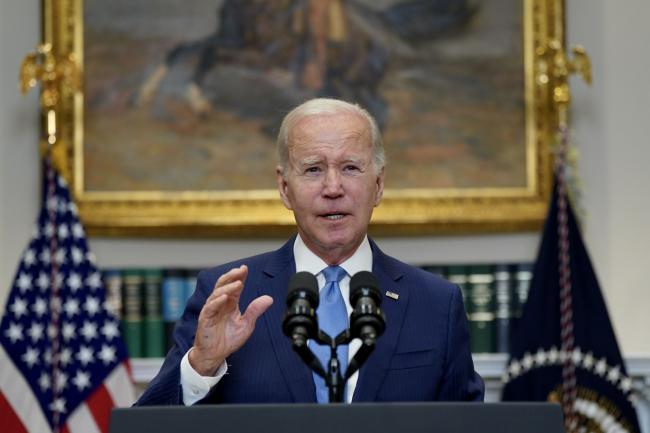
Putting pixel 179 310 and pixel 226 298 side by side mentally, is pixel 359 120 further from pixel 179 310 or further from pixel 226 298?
pixel 179 310

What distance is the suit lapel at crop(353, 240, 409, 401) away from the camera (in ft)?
10.2

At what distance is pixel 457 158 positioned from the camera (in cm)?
693

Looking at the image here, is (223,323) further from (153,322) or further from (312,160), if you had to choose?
(153,322)

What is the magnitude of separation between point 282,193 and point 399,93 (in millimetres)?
3611

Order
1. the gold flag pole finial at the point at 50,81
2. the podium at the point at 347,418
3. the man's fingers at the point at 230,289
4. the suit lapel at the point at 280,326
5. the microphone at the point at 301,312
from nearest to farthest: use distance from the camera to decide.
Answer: the podium at the point at 347,418
the microphone at the point at 301,312
the man's fingers at the point at 230,289
the suit lapel at the point at 280,326
the gold flag pole finial at the point at 50,81

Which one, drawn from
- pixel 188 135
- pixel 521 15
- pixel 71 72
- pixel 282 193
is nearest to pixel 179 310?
pixel 188 135

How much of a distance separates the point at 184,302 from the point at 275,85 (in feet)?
4.47

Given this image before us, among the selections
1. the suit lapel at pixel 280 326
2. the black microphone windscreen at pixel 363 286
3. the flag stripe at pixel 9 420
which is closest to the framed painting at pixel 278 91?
the flag stripe at pixel 9 420

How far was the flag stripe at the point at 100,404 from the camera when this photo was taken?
6395 mm

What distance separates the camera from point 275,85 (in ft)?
22.7

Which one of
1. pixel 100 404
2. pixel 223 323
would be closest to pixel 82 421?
pixel 100 404

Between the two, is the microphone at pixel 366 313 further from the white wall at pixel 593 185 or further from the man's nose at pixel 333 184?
the white wall at pixel 593 185

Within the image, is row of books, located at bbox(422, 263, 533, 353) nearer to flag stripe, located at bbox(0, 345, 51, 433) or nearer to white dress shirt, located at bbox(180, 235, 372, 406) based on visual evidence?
flag stripe, located at bbox(0, 345, 51, 433)

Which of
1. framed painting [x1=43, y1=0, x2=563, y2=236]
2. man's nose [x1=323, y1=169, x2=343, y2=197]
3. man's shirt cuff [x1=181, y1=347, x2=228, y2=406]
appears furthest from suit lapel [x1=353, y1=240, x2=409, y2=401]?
framed painting [x1=43, y1=0, x2=563, y2=236]
